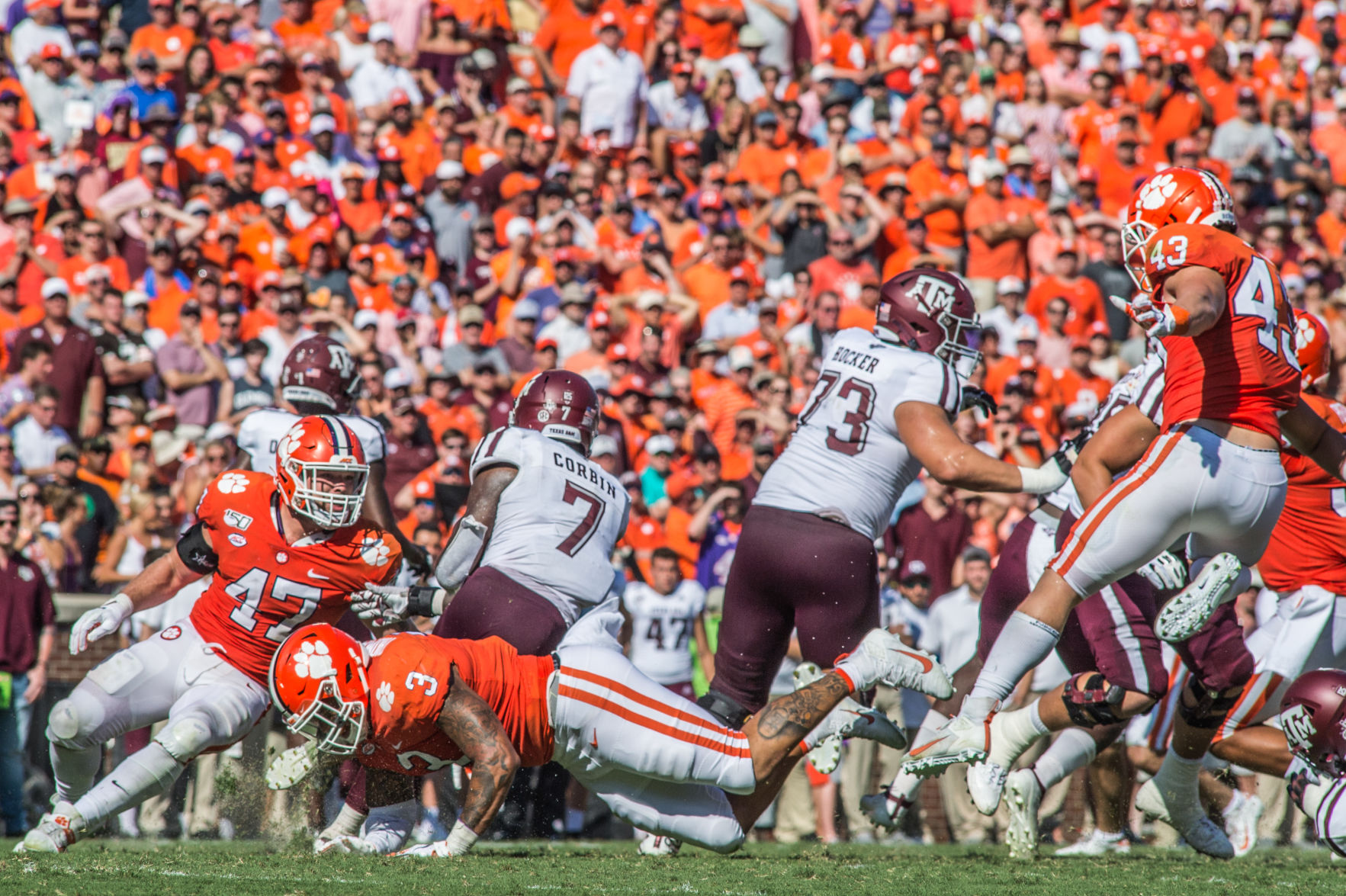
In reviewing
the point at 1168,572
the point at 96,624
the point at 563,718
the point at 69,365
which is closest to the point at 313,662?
the point at 563,718

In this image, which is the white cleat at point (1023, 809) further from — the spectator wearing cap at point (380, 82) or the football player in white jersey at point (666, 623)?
the spectator wearing cap at point (380, 82)

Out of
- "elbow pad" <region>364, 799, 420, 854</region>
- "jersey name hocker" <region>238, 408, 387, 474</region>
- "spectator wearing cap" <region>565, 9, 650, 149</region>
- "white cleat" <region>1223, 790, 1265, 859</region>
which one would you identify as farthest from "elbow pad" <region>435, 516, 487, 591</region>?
"spectator wearing cap" <region>565, 9, 650, 149</region>

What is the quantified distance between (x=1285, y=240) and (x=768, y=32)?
5.80 metres

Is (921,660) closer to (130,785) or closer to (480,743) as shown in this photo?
(480,743)

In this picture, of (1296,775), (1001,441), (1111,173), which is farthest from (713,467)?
(1111,173)

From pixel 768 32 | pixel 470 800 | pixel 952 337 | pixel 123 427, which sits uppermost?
pixel 768 32

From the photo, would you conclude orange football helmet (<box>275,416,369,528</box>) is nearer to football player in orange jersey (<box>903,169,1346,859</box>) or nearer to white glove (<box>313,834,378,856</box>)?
white glove (<box>313,834,378,856</box>)

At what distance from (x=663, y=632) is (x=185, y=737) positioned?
4.44 metres

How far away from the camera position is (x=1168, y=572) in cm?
626

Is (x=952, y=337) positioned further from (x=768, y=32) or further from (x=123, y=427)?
(x=768, y=32)

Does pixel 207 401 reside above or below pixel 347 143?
below

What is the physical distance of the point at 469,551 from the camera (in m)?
6.61

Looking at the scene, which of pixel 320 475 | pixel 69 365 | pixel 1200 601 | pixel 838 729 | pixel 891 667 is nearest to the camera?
pixel 1200 601

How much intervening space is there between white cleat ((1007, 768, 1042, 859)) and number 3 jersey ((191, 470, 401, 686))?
9.00 feet
